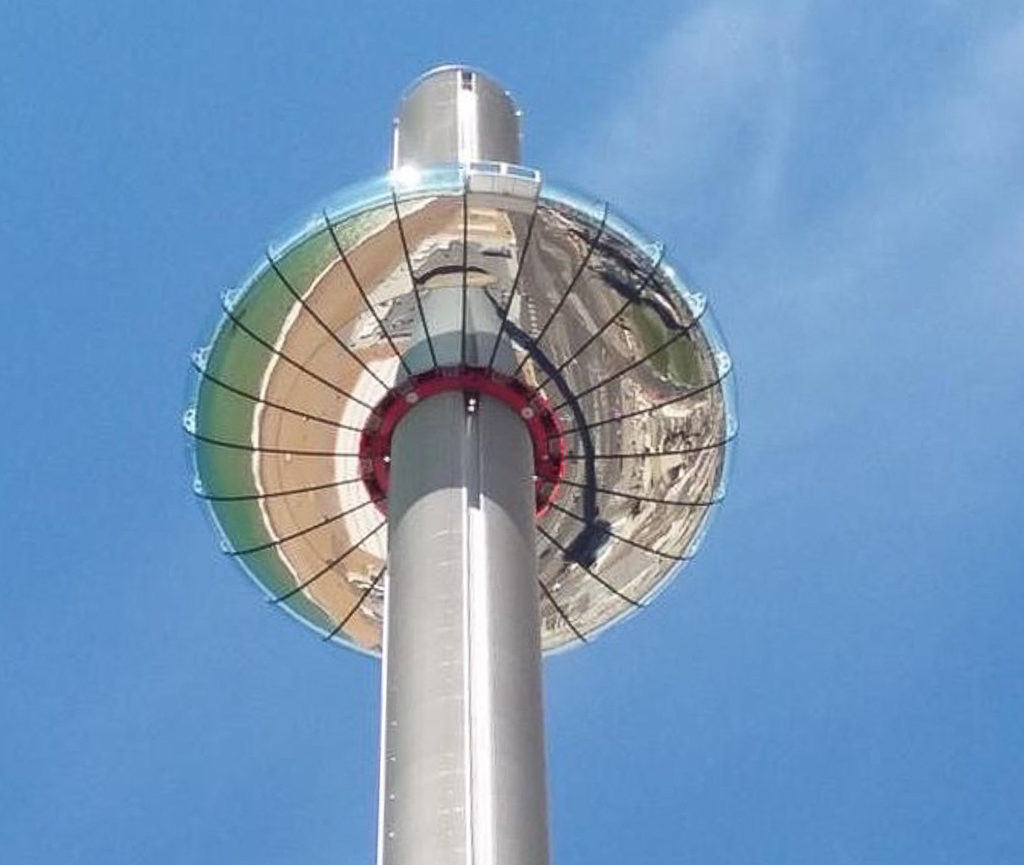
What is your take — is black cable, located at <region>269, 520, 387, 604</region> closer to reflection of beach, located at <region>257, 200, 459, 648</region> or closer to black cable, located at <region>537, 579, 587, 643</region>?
reflection of beach, located at <region>257, 200, 459, 648</region>

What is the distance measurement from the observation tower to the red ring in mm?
42

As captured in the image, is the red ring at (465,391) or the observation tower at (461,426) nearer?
the observation tower at (461,426)

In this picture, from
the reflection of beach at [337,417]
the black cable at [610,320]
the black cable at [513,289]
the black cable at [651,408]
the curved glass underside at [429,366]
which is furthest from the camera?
the black cable at [651,408]

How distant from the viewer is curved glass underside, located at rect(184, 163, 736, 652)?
28.8 meters

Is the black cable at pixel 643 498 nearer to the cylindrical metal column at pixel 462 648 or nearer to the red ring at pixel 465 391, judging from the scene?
the red ring at pixel 465 391

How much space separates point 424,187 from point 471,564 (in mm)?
5776

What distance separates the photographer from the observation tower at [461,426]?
2502 centimetres

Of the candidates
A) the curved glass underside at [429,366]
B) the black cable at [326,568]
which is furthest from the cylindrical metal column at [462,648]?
the black cable at [326,568]

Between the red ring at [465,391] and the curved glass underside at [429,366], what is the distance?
0.73ft

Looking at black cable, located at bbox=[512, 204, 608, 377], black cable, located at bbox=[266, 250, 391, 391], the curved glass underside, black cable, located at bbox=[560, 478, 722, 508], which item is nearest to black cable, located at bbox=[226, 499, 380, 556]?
the curved glass underside

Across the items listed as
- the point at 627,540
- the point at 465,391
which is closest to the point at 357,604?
the point at 627,540

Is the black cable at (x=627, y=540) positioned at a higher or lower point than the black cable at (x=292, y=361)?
lower

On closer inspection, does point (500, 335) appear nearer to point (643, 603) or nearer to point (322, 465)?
point (322, 465)

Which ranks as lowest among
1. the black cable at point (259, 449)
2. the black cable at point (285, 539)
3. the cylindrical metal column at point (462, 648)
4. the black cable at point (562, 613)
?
the cylindrical metal column at point (462, 648)
